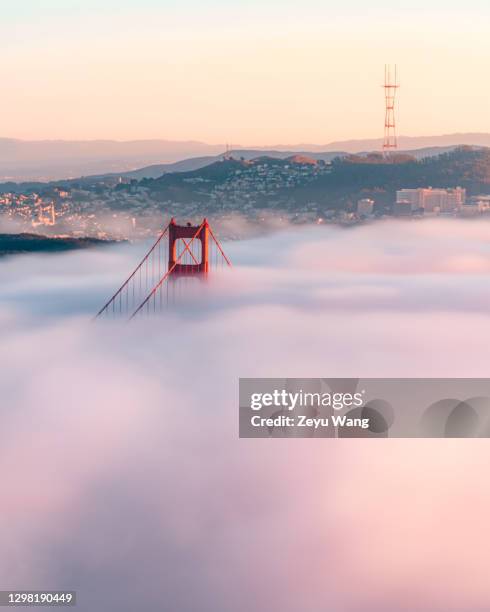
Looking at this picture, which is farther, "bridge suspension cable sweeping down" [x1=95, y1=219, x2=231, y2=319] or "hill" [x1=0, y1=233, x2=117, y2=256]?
"hill" [x1=0, y1=233, x2=117, y2=256]

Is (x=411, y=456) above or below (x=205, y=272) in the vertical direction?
below

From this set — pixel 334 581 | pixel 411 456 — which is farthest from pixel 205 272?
pixel 334 581

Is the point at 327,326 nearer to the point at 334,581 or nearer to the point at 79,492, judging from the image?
the point at 79,492

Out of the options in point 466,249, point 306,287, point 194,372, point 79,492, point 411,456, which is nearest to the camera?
point 79,492

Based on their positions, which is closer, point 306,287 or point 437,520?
point 437,520

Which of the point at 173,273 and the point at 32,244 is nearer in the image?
the point at 173,273

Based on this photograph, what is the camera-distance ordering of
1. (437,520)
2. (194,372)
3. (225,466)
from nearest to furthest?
(437,520)
(225,466)
(194,372)

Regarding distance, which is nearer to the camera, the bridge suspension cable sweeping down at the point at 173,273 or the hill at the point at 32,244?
the bridge suspension cable sweeping down at the point at 173,273

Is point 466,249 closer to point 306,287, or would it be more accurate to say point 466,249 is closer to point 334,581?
point 306,287

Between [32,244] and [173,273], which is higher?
[173,273]
